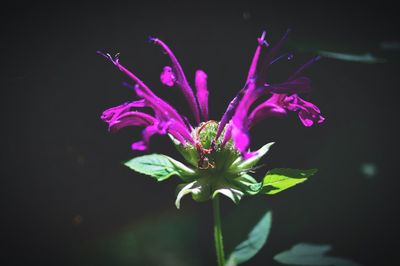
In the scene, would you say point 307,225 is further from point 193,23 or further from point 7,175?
point 7,175

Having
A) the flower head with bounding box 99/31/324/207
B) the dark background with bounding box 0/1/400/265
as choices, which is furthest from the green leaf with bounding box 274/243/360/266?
the flower head with bounding box 99/31/324/207

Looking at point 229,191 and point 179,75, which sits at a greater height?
point 179,75

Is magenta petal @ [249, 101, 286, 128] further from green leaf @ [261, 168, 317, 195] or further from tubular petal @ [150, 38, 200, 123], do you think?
tubular petal @ [150, 38, 200, 123]

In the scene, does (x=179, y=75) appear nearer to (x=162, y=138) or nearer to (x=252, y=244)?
(x=252, y=244)

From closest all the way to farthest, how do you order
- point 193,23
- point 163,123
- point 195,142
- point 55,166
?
point 163,123
point 195,142
point 55,166
point 193,23

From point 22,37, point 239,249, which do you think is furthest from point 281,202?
point 22,37

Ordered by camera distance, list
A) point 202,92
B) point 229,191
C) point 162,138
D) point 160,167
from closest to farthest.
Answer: point 229,191, point 160,167, point 202,92, point 162,138

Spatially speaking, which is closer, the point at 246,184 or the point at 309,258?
the point at 246,184

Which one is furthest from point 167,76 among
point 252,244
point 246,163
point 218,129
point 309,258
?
point 309,258
